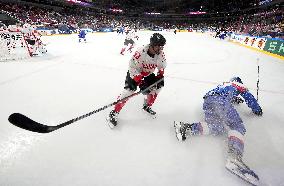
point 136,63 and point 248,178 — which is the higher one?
point 136,63

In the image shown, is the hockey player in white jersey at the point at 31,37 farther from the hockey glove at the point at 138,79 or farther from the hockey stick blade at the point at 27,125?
the hockey stick blade at the point at 27,125

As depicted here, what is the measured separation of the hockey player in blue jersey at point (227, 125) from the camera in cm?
225

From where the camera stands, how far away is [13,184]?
2.03 metres

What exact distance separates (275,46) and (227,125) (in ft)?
31.7

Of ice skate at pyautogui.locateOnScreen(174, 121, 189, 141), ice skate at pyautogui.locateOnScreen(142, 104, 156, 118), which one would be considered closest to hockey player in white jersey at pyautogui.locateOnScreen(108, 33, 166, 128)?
ice skate at pyautogui.locateOnScreen(142, 104, 156, 118)

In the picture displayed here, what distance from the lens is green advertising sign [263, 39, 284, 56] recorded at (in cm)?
980

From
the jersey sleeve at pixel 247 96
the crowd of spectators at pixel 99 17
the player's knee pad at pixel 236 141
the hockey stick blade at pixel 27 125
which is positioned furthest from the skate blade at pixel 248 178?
the crowd of spectators at pixel 99 17

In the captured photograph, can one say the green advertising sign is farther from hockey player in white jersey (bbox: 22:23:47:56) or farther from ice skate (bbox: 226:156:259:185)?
hockey player in white jersey (bbox: 22:23:47:56)

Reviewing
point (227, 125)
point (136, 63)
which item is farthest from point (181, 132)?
point (136, 63)

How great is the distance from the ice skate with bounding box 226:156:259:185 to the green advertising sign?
9452 mm

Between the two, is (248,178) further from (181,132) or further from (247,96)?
(247,96)

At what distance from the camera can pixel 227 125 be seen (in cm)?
279

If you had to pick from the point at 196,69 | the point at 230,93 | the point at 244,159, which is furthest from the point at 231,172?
the point at 196,69

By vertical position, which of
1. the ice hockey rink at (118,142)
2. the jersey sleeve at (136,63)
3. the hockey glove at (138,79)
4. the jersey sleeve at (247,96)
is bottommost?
the ice hockey rink at (118,142)
